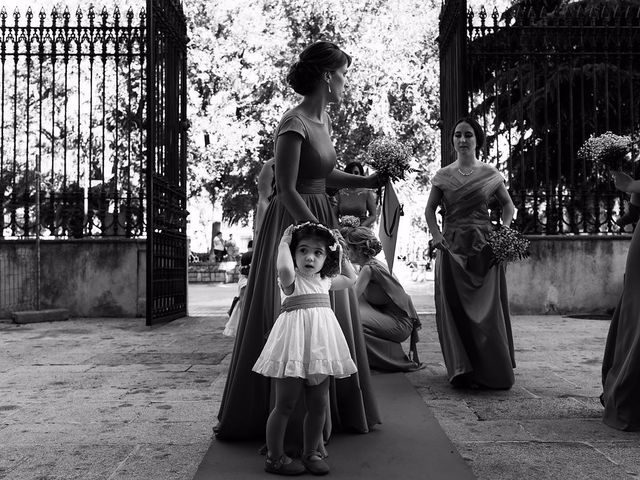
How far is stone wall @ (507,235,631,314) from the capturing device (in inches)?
401

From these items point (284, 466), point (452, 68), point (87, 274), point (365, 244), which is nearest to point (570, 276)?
point (452, 68)

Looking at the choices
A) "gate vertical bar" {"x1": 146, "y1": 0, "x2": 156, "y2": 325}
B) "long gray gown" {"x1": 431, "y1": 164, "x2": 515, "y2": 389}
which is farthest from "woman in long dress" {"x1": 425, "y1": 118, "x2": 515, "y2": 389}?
"gate vertical bar" {"x1": 146, "y1": 0, "x2": 156, "y2": 325}

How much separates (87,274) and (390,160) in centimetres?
750

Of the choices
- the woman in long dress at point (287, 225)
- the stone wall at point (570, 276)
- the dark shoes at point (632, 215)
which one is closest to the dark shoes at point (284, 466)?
the woman in long dress at point (287, 225)

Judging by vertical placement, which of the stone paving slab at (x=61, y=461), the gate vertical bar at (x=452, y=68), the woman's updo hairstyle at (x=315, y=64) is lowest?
the stone paving slab at (x=61, y=461)

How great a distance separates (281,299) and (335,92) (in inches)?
42.6

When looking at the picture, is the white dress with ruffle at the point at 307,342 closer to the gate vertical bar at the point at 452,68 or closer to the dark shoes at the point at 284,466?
the dark shoes at the point at 284,466

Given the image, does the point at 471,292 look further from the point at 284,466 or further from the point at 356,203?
the point at 356,203

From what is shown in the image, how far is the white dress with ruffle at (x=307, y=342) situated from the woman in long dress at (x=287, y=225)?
0.34m

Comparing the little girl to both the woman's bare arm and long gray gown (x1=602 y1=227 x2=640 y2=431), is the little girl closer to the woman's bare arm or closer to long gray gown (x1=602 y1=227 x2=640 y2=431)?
the woman's bare arm

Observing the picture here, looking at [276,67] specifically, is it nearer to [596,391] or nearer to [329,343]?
[596,391]

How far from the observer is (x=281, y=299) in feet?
11.0

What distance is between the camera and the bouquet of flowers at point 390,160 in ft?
12.3

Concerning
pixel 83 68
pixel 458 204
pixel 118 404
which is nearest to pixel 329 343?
pixel 118 404
